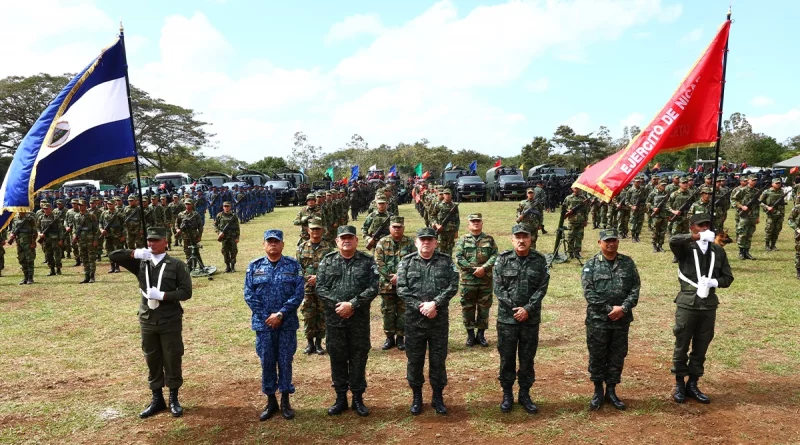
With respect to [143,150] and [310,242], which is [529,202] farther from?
[143,150]

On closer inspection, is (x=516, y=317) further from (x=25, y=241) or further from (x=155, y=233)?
(x=25, y=241)

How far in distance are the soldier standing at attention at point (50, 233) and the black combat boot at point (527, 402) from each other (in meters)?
11.2

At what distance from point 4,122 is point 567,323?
164 ft

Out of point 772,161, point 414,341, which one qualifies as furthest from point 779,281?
point 772,161

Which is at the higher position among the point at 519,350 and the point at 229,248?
the point at 229,248

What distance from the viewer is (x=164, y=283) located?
189 inches

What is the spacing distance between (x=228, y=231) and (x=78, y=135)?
6159 mm

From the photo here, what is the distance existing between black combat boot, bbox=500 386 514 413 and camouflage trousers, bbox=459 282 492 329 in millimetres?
1720

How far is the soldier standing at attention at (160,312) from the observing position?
476 centimetres

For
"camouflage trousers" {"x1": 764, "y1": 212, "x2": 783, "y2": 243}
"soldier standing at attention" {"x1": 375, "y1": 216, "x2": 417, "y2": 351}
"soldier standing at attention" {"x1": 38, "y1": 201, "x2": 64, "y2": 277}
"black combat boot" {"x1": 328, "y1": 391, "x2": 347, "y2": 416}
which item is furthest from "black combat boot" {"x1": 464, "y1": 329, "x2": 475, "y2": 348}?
"soldier standing at attention" {"x1": 38, "y1": 201, "x2": 64, "y2": 277}

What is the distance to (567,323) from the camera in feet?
24.4

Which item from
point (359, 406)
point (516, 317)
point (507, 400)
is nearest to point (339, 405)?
point (359, 406)

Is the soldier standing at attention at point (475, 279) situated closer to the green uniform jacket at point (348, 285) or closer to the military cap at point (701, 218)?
the green uniform jacket at point (348, 285)

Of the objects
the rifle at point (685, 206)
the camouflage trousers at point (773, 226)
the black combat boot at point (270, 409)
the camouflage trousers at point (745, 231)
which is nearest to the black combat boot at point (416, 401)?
the black combat boot at point (270, 409)
